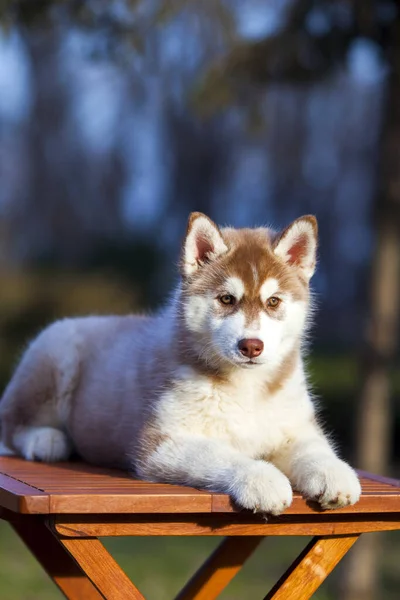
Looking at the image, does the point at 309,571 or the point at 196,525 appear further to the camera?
the point at 309,571

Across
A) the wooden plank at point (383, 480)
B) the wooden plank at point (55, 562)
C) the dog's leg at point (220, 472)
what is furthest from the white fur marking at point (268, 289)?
the wooden plank at point (55, 562)

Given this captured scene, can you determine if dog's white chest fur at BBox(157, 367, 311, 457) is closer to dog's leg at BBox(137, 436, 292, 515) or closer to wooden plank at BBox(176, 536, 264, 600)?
dog's leg at BBox(137, 436, 292, 515)

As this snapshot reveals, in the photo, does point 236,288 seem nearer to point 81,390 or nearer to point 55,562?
point 81,390

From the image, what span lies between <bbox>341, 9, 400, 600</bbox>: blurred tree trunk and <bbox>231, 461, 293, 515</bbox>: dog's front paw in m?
3.10

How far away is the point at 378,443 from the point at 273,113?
10.2 meters

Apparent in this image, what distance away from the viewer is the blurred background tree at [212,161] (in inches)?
219

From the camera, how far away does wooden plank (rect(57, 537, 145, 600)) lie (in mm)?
2549

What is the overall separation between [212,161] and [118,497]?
43.6 feet

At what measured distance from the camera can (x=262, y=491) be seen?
2.49 meters

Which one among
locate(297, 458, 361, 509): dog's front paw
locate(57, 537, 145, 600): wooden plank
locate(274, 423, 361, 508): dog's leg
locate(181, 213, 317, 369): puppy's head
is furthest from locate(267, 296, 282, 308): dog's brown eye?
locate(57, 537, 145, 600): wooden plank

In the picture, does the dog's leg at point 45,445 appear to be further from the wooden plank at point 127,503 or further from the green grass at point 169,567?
the green grass at point 169,567

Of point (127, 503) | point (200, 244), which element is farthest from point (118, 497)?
point (200, 244)

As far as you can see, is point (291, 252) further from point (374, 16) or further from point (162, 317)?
point (374, 16)

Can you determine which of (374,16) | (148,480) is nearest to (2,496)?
(148,480)
